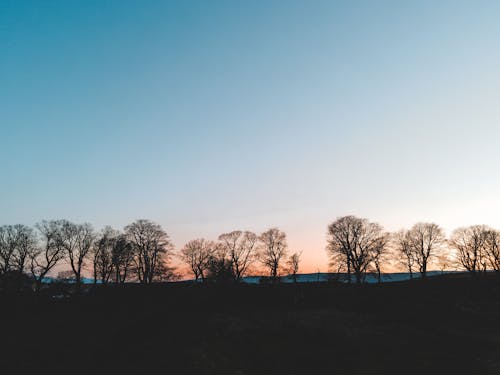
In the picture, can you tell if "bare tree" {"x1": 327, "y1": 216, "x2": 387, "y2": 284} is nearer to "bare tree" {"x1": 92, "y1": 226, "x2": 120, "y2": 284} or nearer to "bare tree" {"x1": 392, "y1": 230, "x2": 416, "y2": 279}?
"bare tree" {"x1": 392, "y1": 230, "x2": 416, "y2": 279}

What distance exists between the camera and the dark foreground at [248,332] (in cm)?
1583

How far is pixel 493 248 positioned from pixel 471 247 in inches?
156

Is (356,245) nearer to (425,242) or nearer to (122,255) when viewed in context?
(425,242)

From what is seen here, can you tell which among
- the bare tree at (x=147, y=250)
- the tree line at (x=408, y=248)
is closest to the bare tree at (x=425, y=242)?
the tree line at (x=408, y=248)

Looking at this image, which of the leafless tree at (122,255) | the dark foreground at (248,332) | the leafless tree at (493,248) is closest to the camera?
the dark foreground at (248,332)

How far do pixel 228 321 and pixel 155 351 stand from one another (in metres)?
11.2

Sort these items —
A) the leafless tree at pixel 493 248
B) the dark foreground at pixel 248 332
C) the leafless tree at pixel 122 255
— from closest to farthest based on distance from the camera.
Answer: the dark foreground at pixel 248 332 → the leafless tree at pixel 122 255 → the leafless tree at pixel 493 248

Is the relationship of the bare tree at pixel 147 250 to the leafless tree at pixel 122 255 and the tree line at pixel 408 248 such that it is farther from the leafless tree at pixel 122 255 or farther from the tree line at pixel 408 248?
the tree line at pixel 408 248

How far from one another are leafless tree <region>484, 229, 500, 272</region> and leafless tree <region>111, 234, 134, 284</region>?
3096 inches

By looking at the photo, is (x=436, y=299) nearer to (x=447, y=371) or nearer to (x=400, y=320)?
(x=400, y=320)

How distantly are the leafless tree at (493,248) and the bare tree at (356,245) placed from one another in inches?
969

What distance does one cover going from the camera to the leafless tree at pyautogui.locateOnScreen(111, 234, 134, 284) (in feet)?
177

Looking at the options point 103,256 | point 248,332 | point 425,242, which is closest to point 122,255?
point 103,256

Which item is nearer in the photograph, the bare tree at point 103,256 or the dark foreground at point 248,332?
the dark foreground at point 248,332
